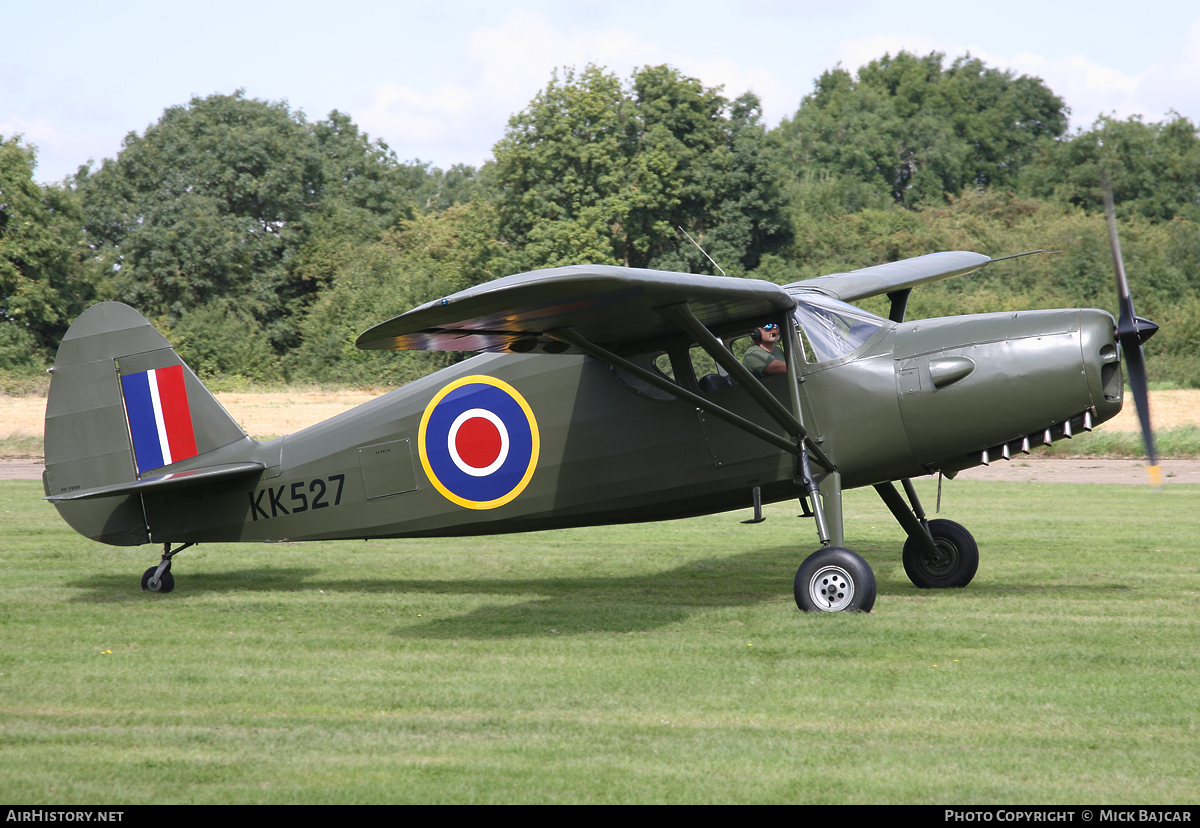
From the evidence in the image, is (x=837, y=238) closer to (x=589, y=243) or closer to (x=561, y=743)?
(x=589, y=243)

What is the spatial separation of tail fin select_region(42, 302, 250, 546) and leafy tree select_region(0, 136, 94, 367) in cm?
3570

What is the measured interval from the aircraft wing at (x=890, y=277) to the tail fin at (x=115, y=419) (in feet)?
18.5

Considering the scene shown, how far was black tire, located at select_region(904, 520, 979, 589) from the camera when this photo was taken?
30.9ft

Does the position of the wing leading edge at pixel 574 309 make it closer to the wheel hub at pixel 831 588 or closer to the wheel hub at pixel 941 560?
the wheel hub at pixel 831 588

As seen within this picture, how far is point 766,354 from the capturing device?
8.38 m

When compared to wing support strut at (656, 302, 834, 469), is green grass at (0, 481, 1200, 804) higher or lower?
lower

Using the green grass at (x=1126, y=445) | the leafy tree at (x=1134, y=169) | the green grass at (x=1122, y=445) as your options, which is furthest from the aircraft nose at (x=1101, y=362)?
the leafy tree at (x=1134, y=169)

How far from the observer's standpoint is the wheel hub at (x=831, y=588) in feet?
25.9

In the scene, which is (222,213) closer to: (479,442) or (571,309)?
(479,442)

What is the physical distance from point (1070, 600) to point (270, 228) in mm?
48755

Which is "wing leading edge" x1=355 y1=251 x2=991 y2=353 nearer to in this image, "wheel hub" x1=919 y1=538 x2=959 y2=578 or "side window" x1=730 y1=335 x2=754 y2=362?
"side window" x1=730 y1=335 x2=754 y2=362

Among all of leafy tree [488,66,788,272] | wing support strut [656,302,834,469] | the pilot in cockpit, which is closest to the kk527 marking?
wing support strut [656,302,834,469]

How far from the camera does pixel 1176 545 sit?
11.8 metres
